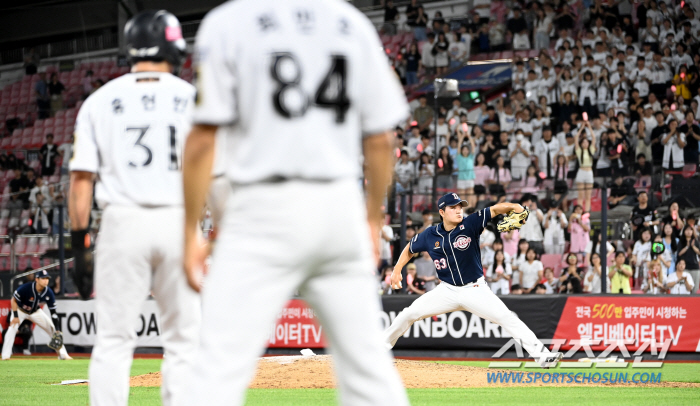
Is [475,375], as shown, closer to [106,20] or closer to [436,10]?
[436,10]

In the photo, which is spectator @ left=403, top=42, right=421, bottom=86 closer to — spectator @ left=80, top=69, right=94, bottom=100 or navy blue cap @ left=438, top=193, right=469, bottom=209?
spectator @ left=80, top=69, right=94, bottom=100

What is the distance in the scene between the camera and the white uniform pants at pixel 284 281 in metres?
3.36

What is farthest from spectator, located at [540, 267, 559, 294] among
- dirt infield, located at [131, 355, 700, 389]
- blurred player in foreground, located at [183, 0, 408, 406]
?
blurred player in foreground, located at [183, 0, 408, 406]

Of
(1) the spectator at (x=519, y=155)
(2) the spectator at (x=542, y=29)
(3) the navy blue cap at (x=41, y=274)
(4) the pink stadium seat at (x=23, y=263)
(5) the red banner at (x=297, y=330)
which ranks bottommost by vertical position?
(5) the red banner at (x=297, y=330)

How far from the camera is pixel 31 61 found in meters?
34.6

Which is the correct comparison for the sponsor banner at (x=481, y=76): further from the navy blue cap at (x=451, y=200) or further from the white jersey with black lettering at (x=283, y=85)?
the white jersey with black lettering at (x=283, y=85)

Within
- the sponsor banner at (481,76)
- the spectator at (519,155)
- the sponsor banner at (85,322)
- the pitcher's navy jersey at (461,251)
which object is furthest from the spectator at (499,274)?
the sponsor banner at (481,76)

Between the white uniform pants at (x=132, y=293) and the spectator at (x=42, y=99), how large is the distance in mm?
27508

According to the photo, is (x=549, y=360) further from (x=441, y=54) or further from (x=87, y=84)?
(x=87, y=84)

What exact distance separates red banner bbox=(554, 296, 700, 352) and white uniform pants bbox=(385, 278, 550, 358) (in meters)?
4.90

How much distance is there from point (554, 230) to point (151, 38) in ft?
45.8

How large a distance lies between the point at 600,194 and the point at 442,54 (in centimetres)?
1104

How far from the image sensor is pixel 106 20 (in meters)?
34.2

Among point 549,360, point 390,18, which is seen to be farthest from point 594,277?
point 390,18
